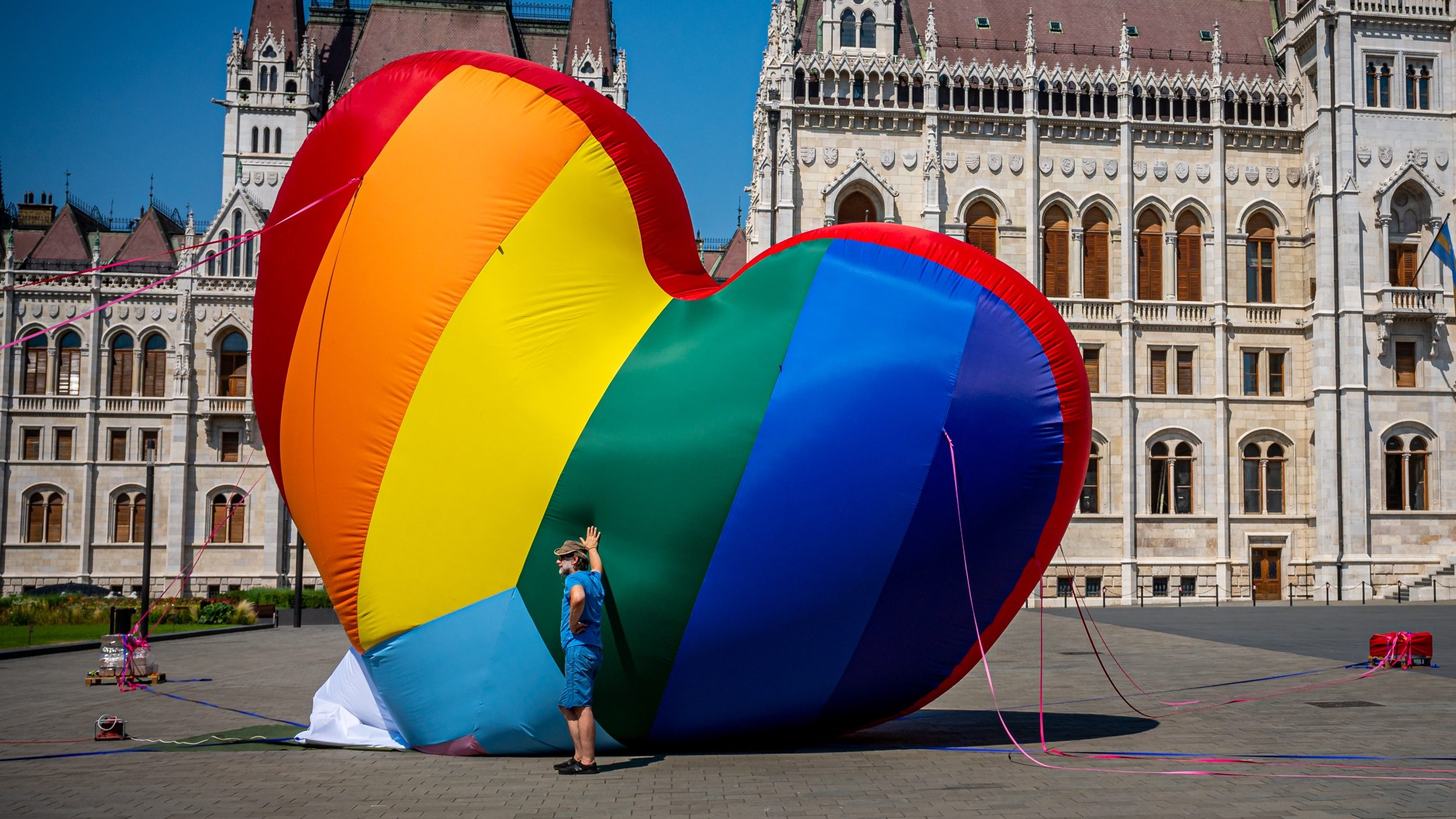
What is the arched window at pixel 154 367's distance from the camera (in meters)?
51.3

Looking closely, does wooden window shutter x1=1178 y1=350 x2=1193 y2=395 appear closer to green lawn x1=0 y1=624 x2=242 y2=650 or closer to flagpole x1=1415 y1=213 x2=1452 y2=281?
flagpole x1=1415 y1=213 x2=1452 y2=281

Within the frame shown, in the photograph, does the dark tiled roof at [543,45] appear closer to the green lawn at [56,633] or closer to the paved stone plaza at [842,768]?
the green lawn at [56,633]

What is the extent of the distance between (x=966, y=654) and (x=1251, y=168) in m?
42.3

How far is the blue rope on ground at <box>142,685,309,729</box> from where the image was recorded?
1267 centimetres

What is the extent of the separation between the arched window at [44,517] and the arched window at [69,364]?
4.43 m

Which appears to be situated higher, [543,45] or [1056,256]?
[543,45]

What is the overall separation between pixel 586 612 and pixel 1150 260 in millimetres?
41600

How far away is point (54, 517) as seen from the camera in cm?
5041

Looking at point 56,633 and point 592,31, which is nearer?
point 56,633

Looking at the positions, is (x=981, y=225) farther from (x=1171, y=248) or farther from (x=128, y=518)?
(x=128, y=518)

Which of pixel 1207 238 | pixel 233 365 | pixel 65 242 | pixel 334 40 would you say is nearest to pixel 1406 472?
pixel 1207 238

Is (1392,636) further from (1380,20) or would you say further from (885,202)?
(1380,20)

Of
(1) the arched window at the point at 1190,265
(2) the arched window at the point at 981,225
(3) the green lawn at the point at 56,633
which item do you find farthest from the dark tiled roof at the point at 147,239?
(1) the arched window at the point at 1190,265

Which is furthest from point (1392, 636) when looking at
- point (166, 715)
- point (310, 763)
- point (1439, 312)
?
point (1439, 312)
